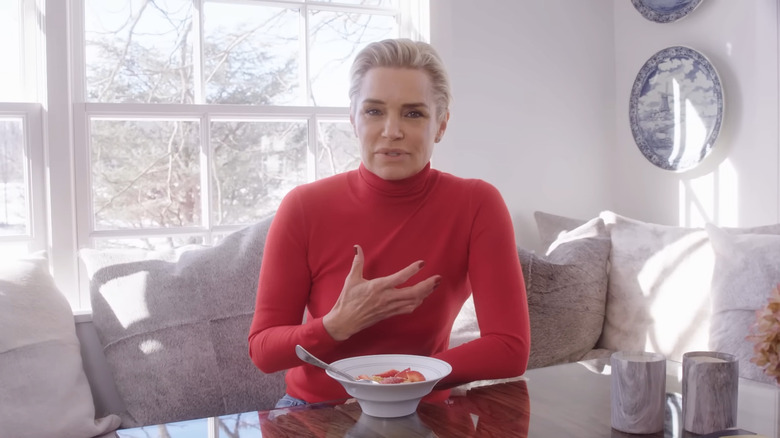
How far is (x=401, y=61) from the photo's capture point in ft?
5.52

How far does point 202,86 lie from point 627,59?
1.94 m

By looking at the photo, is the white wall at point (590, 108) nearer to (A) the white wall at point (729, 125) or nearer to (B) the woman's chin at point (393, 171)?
(A) the white wall at point (729, 125)

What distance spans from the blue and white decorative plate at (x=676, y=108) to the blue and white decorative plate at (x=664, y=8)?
5.2 inches

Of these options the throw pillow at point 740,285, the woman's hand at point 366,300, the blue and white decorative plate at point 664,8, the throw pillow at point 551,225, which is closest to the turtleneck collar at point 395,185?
the woman's hand at point 366,300

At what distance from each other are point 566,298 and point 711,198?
795 mm

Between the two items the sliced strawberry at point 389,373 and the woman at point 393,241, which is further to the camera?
the woman at point 393,241

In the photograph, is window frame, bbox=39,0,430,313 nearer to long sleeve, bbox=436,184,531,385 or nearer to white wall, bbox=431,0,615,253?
white wall, bbox=431,0,615,253

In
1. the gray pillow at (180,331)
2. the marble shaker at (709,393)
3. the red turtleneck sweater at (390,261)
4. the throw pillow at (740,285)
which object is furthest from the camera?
the throw pillow at (740,285)

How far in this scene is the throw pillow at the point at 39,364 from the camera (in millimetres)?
1868

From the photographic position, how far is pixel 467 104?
307 cm

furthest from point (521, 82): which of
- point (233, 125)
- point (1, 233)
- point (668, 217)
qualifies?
point (1, 233)

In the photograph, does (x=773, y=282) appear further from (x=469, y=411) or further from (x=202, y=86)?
(x=202, y=86)

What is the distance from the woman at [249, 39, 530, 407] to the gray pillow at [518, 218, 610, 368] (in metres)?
0.86

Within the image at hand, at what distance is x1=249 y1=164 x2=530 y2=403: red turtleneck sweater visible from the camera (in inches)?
63.8
